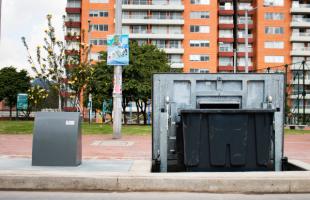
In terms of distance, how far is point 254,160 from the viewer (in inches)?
299

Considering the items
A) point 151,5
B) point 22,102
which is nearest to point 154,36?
point 151,5

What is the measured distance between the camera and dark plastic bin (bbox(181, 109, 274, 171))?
7.48m

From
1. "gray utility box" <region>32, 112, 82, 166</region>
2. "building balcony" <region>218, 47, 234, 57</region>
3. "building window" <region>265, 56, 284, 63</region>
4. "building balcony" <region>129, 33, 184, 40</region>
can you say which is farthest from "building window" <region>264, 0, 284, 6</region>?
"gray utility box" <region>32, 112, 82, 166</region>

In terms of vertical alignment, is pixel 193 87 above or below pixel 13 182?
above

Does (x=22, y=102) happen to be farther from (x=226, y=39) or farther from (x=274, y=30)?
(x=274, y=30)

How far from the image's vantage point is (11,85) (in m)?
69.6

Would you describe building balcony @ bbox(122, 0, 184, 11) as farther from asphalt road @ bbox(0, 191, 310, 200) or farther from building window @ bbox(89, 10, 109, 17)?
asphalt road @ bbox(0, 191, 310, 200)

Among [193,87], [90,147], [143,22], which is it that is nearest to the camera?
[193,87]

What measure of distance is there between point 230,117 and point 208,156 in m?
0.70

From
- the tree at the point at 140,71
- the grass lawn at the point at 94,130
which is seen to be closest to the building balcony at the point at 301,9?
the tree at the point at 140,71

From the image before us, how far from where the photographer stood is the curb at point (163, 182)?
6.84 meters

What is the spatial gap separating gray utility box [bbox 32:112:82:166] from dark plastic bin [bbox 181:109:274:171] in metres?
1.94

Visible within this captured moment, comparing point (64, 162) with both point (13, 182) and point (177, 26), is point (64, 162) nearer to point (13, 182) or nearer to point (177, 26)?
point (13, 182)

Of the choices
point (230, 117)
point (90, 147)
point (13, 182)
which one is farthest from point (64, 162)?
point (90, 147)
